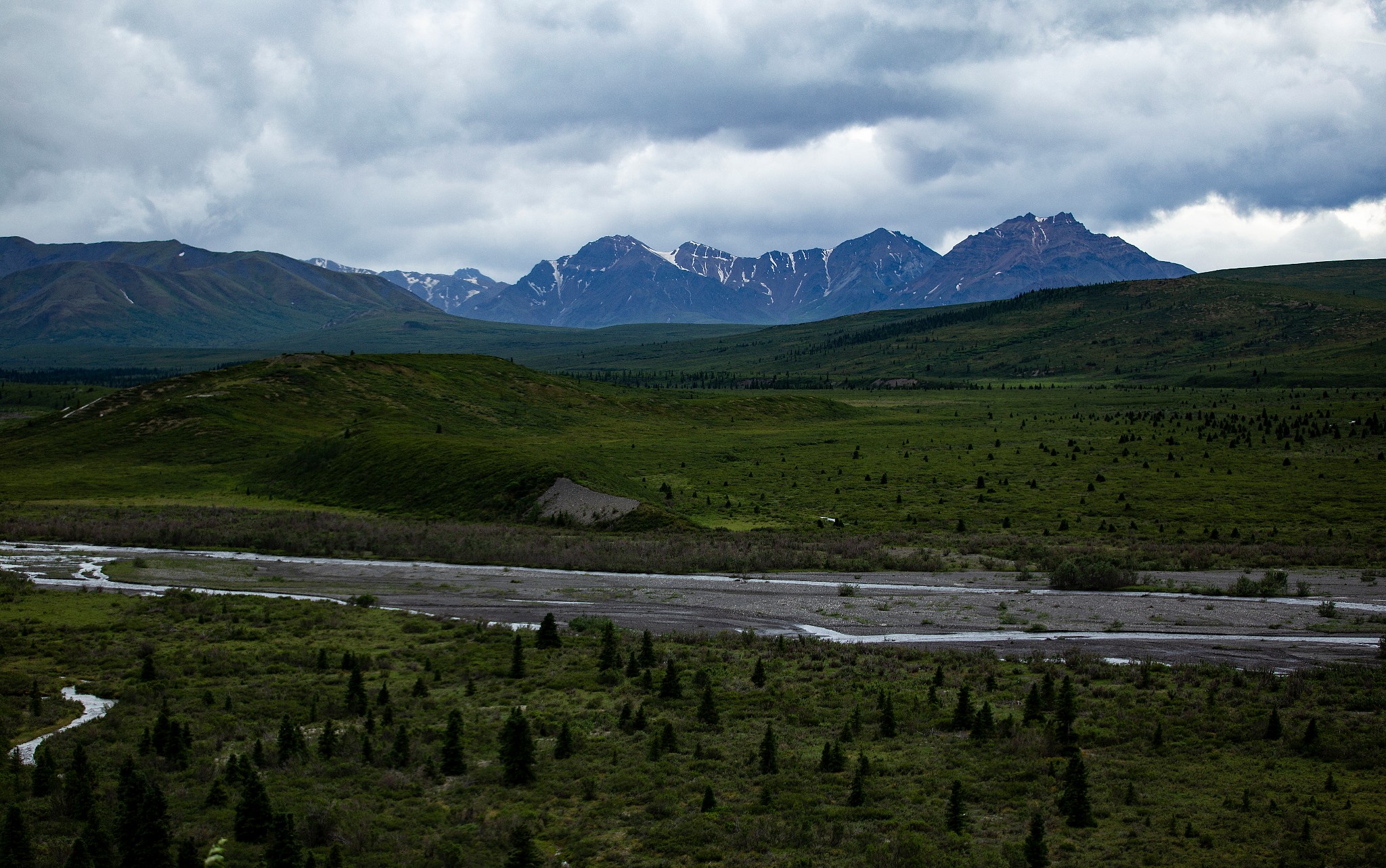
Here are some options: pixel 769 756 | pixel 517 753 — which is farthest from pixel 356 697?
pixel 769 756

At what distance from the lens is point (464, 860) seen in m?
17.5

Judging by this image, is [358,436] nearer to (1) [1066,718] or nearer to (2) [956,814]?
(1) [1066,718]

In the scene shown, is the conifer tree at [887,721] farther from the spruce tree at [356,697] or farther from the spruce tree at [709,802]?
the spruce tree at [356,697]

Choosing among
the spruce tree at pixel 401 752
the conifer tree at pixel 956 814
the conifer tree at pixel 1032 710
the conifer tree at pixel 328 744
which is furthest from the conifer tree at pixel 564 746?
the conifer tree at pixel 1032 710

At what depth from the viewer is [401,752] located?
2266 centimetres

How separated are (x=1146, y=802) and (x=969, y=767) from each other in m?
4.06

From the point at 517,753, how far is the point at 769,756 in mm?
6182

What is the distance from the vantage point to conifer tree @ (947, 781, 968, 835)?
61.5 ft

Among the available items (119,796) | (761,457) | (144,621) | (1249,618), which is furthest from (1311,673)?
(761,457)

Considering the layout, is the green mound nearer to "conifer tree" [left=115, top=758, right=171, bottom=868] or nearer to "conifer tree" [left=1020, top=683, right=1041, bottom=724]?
"conifer tree" [left=1020, top=683, right=1041, bottom=724]

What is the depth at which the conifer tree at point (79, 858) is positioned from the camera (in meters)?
15.5

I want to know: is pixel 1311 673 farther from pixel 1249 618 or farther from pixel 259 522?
pixel 259 522

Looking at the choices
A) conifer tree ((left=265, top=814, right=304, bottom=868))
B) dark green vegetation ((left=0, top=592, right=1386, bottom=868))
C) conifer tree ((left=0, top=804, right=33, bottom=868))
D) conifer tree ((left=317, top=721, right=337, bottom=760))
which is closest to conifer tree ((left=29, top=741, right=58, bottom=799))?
dark green vegetation ((left=0, top=592, right=1386, bottom=868))

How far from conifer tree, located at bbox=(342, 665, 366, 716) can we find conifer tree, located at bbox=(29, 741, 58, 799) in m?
7.47
